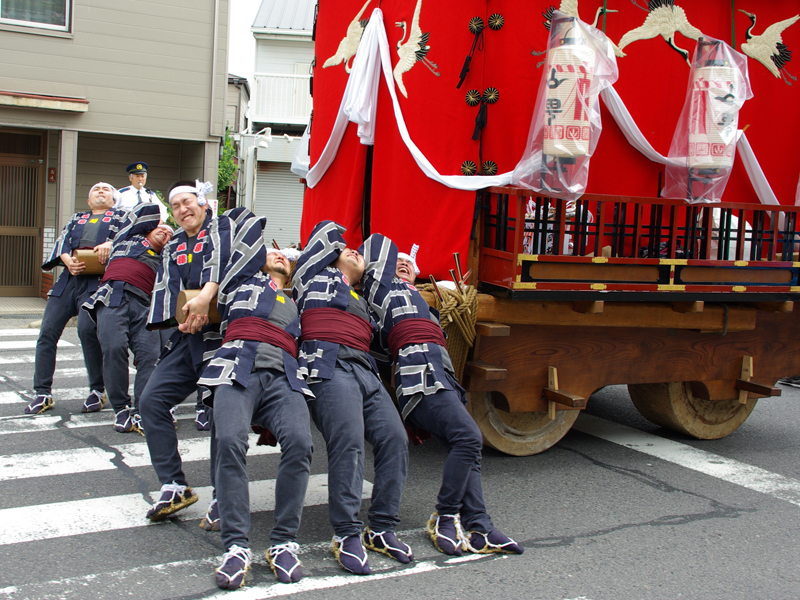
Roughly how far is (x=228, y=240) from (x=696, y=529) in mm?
3071

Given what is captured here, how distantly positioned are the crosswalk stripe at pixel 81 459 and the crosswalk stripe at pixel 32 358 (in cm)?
323

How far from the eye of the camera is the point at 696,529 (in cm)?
439

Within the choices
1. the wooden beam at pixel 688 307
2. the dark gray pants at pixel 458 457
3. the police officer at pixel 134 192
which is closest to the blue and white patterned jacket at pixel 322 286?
the dark gray pants at pixel 458 457

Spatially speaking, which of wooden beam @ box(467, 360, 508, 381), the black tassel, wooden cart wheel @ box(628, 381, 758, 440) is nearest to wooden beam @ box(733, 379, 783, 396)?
wooden cart wheel @ box(628, 381, 758, 440)

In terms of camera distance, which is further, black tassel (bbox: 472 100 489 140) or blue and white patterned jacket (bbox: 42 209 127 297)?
blue and white patterned jacket (bbox: 42 209 127 297)

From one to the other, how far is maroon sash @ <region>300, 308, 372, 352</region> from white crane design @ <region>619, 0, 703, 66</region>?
325 centimetres

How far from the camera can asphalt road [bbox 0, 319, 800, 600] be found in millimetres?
3553

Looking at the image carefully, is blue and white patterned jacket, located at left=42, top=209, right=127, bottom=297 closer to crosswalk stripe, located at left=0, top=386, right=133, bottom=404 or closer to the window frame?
crosswalk stripe, located at left=0, top=386, right=133, bottom=404

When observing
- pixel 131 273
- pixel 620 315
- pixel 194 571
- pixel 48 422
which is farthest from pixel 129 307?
pixel 620 315

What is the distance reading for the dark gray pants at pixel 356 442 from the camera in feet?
12.2

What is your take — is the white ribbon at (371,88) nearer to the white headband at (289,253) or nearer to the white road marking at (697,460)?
the white headband at (289,253)

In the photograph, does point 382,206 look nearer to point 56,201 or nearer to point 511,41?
point 511,41

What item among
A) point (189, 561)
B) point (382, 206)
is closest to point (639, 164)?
point (382, 206)

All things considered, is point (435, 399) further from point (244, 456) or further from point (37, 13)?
point (37, 13)
